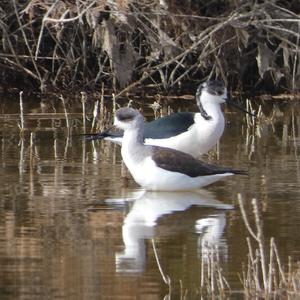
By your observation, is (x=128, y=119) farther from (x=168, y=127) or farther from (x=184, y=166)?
(x=168, y=127)

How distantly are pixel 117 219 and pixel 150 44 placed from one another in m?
7.29

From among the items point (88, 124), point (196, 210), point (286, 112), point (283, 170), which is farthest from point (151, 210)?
point (286, 112)

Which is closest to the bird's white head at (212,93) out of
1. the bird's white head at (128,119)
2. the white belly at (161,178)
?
the bird's white head at (128,119)

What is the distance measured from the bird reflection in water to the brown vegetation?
15.9ft

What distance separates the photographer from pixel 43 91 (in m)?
16.3

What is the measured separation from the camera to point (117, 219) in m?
8.48

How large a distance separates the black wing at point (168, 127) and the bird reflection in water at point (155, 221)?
3.43ft

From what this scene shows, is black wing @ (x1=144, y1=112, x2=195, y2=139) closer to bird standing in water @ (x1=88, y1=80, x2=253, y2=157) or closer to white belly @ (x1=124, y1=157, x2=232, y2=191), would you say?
bird standing in water @ (x1=88, y1=80, x2=253, y2=157)

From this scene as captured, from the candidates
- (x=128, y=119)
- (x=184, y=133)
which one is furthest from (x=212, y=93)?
(x=128, y=119)

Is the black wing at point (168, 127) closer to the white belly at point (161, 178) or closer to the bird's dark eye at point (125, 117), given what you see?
the bird's dark eye at point (125, 117)

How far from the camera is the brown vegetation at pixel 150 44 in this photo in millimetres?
14719

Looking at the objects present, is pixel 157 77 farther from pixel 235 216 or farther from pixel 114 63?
pixel 235 216

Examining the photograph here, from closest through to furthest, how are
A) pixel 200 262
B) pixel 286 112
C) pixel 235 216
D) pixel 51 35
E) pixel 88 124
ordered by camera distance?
pixel 200 262 < pixel 235 216 < pixel 88 124 < pixel 286 112 < pixel 51 35

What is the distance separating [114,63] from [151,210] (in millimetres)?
6469
